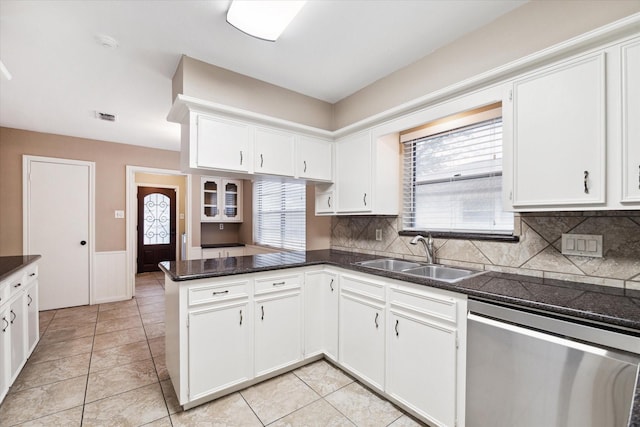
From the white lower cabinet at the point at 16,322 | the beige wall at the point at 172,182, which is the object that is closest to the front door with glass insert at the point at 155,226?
the beige wall at the point at 172,182

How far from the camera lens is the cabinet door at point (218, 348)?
1946 millimetres

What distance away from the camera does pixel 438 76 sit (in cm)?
231

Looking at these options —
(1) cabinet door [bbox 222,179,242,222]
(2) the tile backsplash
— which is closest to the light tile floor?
(2) the tile backsplash

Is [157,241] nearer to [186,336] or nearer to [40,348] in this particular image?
[40,348]

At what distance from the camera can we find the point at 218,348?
6.70 feet

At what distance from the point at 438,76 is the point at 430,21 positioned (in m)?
0.44

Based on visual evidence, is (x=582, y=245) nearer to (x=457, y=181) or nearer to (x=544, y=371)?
(x=544, y=371)

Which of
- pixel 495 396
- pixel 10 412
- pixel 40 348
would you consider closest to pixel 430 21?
pixel 495 396

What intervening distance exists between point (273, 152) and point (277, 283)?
3.88 ft

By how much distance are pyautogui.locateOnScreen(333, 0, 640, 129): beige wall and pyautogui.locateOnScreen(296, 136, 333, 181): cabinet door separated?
61 centimetres

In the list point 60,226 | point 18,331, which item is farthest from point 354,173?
point 60,226

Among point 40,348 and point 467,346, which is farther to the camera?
point 40,348

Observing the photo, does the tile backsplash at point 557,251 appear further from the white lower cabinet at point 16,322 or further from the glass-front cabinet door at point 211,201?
the glass-front cabinet door at point 211,201

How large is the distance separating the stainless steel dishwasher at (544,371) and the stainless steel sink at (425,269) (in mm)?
528
